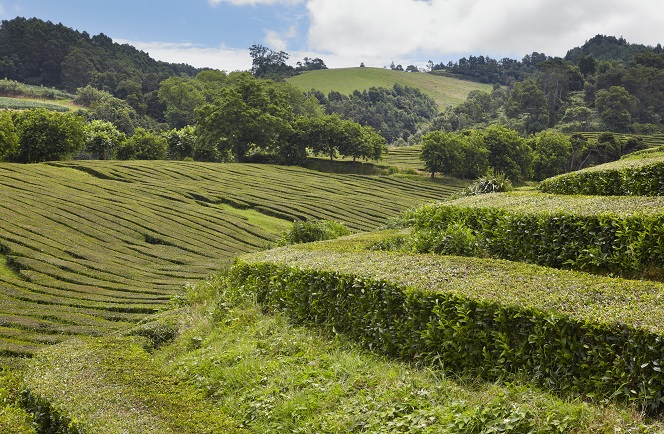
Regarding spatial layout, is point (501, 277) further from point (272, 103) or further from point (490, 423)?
point (272, 103)

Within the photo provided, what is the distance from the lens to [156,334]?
13281mm

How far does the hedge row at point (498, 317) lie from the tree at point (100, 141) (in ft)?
238

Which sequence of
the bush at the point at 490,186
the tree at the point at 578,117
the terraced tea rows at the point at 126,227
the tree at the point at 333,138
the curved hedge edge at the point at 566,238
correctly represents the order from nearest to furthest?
1. the curved hedge edge at the point at 566,238
2. the terraced tea rows at the point at 126,227
3. the bush at the point at 490,186
4. the tree at the point at 333,138
5. the tree at the point at 578,117

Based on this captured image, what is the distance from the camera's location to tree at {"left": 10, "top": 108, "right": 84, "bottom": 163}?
65.6m

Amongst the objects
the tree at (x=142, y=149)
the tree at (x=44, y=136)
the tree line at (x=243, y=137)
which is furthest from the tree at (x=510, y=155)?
the tree at (x=44, y=136)

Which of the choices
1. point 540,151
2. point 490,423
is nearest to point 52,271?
point 490,423

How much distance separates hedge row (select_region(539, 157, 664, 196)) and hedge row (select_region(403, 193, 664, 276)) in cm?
165

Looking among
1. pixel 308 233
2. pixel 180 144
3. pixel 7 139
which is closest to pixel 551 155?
pixel 180 144

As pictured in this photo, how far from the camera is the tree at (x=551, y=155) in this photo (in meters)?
90.5

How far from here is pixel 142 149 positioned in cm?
8000

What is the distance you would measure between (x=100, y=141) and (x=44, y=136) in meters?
11.2

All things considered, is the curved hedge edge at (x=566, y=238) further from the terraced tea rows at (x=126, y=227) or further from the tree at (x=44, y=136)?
the tree at (x=44, y=136)

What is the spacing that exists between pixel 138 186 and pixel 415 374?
48460 millimetres

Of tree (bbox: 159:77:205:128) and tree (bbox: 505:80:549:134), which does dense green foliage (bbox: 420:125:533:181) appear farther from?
tree (bbox: 159:77:205:128)
